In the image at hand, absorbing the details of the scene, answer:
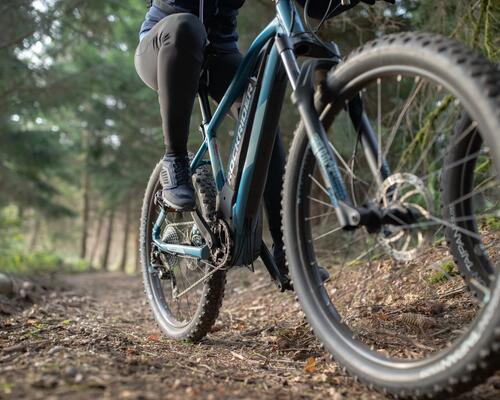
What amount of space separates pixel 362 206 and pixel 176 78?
1101 mm

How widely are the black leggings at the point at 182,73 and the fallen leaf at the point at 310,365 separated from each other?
2.04ft

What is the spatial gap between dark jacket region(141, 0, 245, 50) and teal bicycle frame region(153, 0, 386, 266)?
1.25 feet

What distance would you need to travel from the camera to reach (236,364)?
2127 millimetres

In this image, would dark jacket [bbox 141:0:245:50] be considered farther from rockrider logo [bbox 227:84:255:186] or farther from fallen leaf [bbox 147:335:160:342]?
fallen leaf [bbox 147:335:160:342]

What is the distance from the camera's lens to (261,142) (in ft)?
7.21

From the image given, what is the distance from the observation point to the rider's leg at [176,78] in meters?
Result: 2.22

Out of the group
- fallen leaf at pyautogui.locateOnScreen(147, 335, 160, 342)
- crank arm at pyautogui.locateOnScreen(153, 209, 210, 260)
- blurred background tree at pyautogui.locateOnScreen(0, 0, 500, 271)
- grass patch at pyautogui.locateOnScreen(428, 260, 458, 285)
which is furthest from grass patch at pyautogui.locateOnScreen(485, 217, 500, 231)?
fallen leaf at pyautogui.locateOnScreen(147, 335, 160, 342)

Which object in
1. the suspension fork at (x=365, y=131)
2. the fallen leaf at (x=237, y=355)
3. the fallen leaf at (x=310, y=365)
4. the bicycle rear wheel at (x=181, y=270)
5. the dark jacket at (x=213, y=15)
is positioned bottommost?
the fallen leaf at (x=237, y=355)

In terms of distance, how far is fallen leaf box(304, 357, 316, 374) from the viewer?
1.99m

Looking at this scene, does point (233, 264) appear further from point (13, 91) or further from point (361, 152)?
point (13, 91)

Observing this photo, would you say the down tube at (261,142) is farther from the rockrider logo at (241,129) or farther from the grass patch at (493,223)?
the grass patch at (493,223)

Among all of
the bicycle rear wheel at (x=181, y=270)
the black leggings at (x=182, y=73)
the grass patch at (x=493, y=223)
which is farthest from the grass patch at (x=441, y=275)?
the bicycle rear wheel at (x=181, y=270)

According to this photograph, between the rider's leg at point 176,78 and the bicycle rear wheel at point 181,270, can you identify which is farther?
the bicycle rear wheel at point 181,270

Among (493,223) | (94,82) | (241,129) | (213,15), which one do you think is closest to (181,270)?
(241,129)
